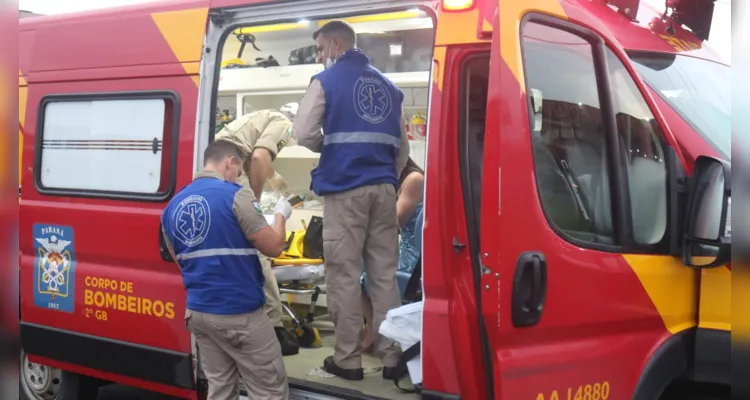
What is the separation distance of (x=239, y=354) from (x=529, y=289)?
58.6 inches

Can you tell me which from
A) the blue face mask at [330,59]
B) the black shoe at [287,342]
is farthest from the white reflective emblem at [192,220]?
the black shoe at [287,342]

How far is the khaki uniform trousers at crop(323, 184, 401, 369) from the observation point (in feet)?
13.0

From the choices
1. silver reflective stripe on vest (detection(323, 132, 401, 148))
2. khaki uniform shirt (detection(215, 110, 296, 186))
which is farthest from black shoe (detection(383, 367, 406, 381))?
khaki uniform shirt (detection(215, 110, 296, 186))

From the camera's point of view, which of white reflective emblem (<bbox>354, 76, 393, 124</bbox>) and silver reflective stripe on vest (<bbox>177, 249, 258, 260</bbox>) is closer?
silver reflective stripe on vest (<bbox>177, 249, 258, 260</bbox>)

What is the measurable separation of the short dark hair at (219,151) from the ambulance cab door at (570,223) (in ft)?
4.68

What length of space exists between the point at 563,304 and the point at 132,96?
254cm

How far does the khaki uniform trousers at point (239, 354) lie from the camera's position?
3611 mm

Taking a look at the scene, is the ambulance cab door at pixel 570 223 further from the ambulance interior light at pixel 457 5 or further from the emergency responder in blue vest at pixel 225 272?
the emergency responder in blue vest at pixel 225 272

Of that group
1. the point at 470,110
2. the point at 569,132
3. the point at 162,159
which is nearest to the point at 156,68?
the point at 162,159

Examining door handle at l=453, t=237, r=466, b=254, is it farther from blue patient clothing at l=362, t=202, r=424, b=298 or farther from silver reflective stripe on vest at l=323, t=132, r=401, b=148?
blue patient clothing at l=362, t=202, r=424, b=298

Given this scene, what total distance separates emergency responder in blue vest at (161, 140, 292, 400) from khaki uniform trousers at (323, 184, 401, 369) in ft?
1.20

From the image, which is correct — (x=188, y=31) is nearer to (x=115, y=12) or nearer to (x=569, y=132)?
(x=115, y=12)

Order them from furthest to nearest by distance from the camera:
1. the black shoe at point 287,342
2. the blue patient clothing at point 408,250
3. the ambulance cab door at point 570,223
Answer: the blue patient clothing at point 408,250 < the black shoe at point 287,342 < the ambulance cab door at point 570,223

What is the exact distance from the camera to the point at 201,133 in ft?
13.2
